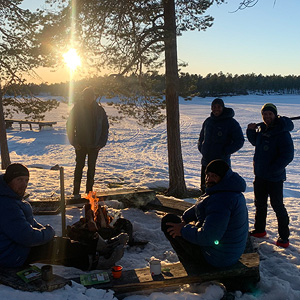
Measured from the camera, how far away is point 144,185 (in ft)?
33.9

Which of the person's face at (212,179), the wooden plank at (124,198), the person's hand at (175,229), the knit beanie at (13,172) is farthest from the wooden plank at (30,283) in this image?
the wooden plank at (124,198)

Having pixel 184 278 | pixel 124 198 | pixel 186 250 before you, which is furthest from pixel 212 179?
pixel 124 198

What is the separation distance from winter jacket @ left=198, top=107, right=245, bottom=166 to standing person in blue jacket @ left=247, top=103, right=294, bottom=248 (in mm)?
574

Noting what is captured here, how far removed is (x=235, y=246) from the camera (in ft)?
11.1

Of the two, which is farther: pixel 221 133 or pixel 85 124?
pixel 85 124

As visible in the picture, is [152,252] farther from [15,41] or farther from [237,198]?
[15,41]

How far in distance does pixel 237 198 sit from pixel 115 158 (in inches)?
566

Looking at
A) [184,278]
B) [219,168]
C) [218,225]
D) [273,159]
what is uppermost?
[219,168]

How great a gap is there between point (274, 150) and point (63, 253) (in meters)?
3.25

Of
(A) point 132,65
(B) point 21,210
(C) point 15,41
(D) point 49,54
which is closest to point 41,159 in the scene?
(C) point 15,41

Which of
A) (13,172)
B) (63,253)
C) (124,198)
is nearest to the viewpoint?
(13,172)

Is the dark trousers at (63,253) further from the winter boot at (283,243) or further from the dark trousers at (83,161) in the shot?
the dark trousers at (83,161)

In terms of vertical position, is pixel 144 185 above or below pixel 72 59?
below

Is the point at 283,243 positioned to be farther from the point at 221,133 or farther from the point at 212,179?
the point at 212,179
